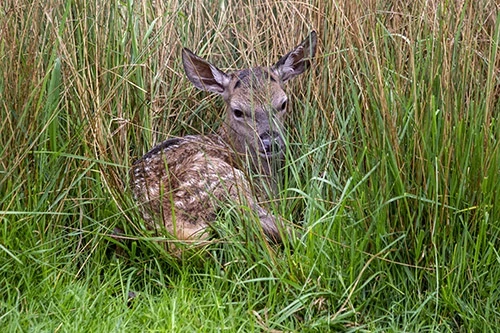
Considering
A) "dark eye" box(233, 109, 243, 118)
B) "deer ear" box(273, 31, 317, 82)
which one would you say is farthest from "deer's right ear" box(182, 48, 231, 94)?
"deer ear" box(273, 31, 317, 82)

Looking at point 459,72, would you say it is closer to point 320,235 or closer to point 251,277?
point 320,235

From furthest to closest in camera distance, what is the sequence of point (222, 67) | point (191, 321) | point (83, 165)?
point (222, 67)
point (83, 165)
point (191, 321)

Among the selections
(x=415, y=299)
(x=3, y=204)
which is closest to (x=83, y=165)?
(x=3, y=204)

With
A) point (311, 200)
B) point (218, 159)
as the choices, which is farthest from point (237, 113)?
point (311, 200)

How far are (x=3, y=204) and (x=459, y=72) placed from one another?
2.14 m

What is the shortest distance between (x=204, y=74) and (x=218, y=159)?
0.74 m

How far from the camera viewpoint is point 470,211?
4.24 metres

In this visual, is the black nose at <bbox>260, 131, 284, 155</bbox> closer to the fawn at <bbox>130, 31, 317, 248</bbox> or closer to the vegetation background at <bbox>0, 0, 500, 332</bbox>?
the fawn at <bbox>130, 31, 317, 248</bbox>

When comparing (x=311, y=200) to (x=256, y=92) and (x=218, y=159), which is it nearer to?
(x=218, y=159)

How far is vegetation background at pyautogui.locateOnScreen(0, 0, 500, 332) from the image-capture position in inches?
164

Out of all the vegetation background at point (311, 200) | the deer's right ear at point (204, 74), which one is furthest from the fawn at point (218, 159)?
the vegetation background at point (311, 200)

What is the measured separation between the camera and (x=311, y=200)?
4605 mm

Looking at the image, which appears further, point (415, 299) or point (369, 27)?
point (369, 27)

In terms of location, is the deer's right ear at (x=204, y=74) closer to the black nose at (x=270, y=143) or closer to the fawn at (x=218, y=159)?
the fawn at (x=218, y=159)
